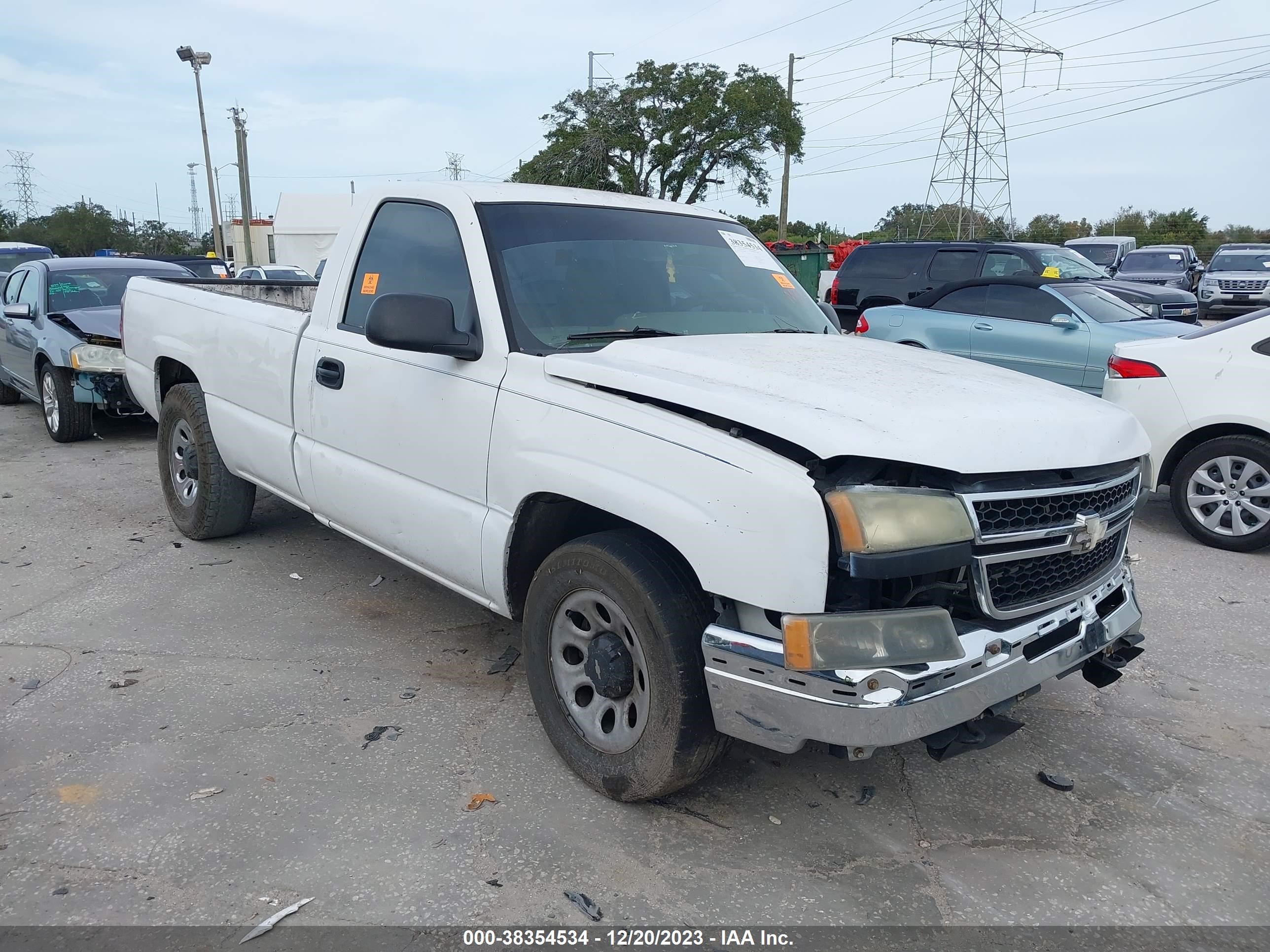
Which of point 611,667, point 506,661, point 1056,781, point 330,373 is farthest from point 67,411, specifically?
point 1056,781

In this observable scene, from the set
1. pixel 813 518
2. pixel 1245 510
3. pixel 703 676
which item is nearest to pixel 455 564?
pixel 703 676

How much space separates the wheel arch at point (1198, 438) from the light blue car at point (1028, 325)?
2887mm

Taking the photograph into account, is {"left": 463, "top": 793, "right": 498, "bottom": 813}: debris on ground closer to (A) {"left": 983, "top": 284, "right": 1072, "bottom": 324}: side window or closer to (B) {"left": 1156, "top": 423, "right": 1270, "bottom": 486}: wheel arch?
(B) {"left": 1156, "top": 423, "right": 1270, "bottom": 486}: wheel arch

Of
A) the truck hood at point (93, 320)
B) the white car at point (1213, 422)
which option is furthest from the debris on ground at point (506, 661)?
the truck hood at point (93, 320)

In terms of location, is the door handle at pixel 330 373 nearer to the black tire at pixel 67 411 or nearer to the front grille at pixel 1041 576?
the front grille at pixel 1041 576

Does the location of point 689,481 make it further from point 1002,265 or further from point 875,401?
point 1002,265

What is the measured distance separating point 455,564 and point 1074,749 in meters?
2.37

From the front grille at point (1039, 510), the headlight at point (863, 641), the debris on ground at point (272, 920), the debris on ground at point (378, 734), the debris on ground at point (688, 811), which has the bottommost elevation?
the debris on ground at point (688, 811)

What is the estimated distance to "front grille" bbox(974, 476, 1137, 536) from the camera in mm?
2691

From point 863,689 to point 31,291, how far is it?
10.3m

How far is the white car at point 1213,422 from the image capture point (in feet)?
19.6

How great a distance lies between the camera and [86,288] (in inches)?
383

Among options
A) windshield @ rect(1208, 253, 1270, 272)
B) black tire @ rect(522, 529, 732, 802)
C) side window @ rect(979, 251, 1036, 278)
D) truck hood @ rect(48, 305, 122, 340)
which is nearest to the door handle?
black tire @ rect(522, 529, 732, 802)

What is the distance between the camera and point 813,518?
2.51m
